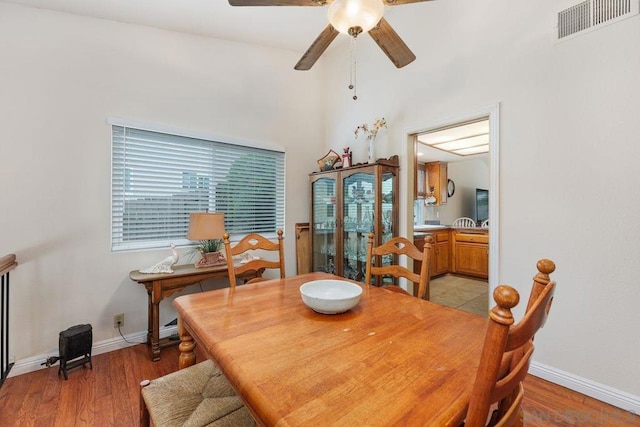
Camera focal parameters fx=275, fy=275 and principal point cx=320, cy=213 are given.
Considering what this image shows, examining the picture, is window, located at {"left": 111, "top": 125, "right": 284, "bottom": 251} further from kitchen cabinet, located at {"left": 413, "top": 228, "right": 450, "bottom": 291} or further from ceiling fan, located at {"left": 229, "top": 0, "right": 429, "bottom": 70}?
kitchen cabinet, located at {"left": 413, "top": 228, "right": 450, "bottom": 291}

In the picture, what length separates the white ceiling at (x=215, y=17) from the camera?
2.20 m

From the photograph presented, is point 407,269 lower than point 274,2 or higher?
lower

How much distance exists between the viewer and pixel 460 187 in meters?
6.23

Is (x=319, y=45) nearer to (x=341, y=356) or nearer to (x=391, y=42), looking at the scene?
(x=391, y=42)

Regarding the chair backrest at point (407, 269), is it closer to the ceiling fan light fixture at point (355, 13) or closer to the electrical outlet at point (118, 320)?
the ceiling fan light fixture at point (355, 13)

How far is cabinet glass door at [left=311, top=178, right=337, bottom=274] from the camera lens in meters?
3.34

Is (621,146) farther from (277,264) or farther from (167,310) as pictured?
(167,310)

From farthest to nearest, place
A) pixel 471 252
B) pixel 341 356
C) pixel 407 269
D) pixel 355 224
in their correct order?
pixel 471 252 → pixel 355 224 → pixel 407 269 → pixel 341 356

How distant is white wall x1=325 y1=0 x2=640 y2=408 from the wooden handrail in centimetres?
345

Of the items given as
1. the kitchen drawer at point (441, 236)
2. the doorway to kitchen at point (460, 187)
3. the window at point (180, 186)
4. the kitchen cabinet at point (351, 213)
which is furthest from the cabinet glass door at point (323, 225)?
the kitchen drawer at point (441, 236)

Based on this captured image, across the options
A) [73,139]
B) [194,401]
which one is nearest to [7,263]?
[73,139]

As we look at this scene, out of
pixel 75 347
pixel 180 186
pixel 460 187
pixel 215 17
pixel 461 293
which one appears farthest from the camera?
pixel 460 187

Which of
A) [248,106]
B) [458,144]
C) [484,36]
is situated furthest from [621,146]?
[248,106]

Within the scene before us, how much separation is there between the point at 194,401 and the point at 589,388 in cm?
243
